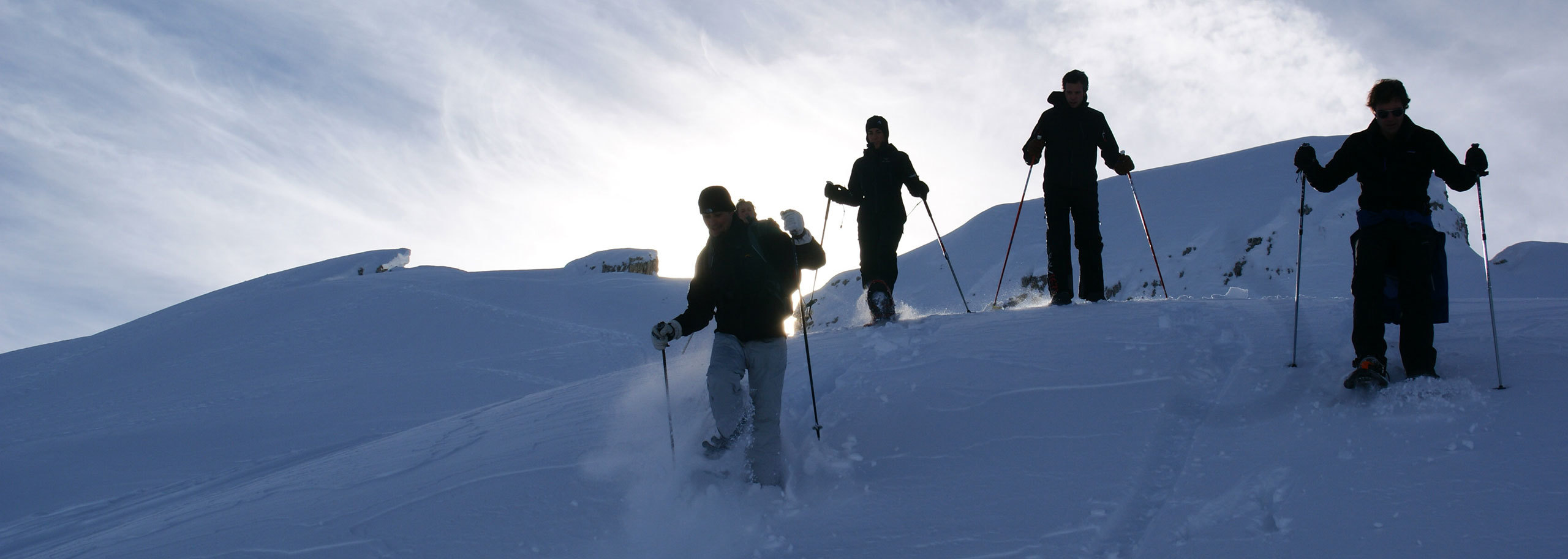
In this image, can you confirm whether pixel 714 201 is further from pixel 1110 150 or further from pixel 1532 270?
pixel 1532 270

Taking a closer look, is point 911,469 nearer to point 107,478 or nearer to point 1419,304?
point 1419,304

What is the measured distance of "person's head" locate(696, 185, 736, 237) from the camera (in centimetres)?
436

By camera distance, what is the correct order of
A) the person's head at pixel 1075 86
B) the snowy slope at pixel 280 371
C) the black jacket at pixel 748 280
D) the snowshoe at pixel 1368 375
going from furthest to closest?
the snowy slope at pixel 280 371
the person's head at pixel 1075 86
the black jacket at pixel 748 280
the snowshoe at pixel 1368 375

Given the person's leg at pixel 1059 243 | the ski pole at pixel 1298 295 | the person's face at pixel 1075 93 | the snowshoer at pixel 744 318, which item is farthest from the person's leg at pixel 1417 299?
the snowshoer at pixel 744 318

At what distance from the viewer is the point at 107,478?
8180mm

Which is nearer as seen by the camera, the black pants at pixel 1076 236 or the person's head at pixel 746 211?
the person's head at pixel 746 211

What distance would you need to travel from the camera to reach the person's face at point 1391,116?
13.9 feet

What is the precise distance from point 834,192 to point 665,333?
109 inches

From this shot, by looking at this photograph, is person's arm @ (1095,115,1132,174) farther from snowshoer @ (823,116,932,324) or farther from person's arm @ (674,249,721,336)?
→ person's arm @ (674,249,721,336)

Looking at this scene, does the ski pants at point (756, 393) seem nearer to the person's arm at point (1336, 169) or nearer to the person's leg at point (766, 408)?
the person's leg at point (766, 408)

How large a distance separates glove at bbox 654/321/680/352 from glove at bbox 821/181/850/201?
2.65 meters

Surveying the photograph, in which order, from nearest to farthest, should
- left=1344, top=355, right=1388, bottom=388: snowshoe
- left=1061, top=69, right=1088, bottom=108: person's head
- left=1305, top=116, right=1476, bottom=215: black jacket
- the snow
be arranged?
1. the snow
2. left=1344, top=355, right=1388, bottom=388: snowshoe
3. left=1305, top=116, right=1476, bottom=215: black jacket
4. left=1061, top=69, right=1088, bottom=108: person's head

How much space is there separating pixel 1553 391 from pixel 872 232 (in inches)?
164

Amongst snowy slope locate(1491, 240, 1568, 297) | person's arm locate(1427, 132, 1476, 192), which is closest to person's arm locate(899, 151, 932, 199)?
person's arm locate(1427, 132, 1476, 192)
